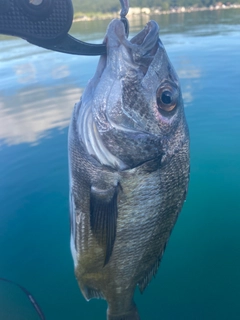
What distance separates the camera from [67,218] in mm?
4199

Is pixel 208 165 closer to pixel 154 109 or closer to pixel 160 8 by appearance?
pixel 154 109

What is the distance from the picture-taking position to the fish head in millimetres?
1565

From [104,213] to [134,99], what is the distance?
1.97 feet

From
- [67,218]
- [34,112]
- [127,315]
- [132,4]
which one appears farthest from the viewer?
[132,4]

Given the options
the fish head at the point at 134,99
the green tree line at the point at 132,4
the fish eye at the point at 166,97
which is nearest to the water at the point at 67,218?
the fish head at the point at 134,99

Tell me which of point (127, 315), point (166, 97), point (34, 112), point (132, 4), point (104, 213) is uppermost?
point (132, 4)

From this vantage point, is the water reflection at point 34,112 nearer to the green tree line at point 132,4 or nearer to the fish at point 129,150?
the fish at point 129,150

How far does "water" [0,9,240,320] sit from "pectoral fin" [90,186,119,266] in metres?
1.76

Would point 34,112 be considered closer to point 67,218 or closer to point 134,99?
point 67,218

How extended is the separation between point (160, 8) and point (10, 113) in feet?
78.5

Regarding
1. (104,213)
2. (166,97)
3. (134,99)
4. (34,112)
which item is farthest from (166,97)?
(34,112)

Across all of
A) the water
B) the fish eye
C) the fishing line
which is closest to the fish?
the fish eye

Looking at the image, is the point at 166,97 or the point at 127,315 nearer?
the point at 166,97

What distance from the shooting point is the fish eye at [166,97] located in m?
1.66
